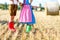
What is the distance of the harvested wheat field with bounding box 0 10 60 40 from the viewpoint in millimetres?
1733

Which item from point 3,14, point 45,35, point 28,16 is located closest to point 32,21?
point 28,16

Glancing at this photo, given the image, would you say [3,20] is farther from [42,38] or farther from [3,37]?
[42,38]

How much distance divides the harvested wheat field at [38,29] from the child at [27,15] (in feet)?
0.13

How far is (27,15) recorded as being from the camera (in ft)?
5.80

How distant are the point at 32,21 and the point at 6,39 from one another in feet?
1.04

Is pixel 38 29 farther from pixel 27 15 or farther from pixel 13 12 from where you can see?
pixel 13 12

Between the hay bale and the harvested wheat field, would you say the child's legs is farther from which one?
the hay bale

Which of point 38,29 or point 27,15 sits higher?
point 27,15

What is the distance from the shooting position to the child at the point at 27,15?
5.76ft

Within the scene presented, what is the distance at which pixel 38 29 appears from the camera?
1.79 meters

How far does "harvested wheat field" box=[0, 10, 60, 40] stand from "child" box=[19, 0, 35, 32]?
4 cm

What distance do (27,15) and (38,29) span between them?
0.18 meters

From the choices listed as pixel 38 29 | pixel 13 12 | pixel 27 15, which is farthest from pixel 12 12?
pixel 38 29

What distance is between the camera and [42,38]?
1.74 metres
